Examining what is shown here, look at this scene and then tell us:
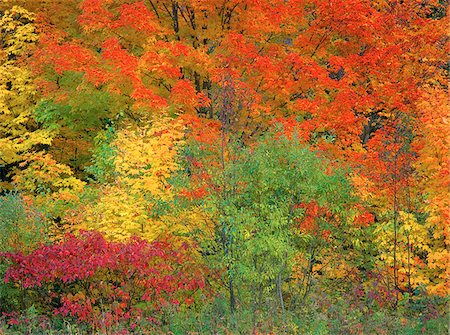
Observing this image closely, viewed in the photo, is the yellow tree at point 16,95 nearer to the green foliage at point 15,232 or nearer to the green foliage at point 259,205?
the green foliage at point 15,232

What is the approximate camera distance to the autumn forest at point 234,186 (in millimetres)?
11805

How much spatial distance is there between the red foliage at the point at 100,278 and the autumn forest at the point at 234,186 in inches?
1.6

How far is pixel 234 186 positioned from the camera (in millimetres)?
12344

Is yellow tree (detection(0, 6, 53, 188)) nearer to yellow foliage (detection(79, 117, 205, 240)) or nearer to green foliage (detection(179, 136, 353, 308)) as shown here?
yellow foliage (detection(79, 117, 205, 240))

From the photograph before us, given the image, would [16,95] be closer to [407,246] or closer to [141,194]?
[141,194]

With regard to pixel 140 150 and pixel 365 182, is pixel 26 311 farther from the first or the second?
pixel 365 182

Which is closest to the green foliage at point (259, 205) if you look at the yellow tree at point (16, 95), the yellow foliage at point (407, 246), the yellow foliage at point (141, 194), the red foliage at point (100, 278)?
the yellow foliage at point (141, 194)

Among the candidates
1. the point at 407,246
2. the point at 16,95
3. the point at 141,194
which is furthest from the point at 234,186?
the point at 16,95

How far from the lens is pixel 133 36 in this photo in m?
18.4

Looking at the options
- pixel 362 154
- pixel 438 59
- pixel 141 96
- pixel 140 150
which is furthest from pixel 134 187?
pixel 438 59

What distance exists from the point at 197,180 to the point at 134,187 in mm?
1964

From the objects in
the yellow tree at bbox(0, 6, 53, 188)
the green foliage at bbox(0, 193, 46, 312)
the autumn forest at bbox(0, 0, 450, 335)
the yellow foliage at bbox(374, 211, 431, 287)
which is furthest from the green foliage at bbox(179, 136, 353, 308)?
the yellow tree at bbox(0, 6, 53, 188)

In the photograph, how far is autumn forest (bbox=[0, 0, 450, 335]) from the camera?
465 inches

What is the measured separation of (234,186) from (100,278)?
2.85 m
